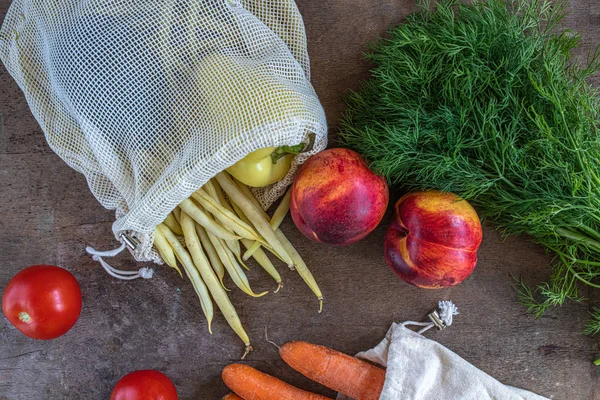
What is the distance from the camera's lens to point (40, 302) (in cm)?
147

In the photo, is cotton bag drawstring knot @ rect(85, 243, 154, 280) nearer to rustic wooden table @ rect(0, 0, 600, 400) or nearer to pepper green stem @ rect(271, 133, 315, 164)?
rustic wooden table @ rect(0, 0, 600, 400)

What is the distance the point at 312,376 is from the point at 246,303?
35 centimetres

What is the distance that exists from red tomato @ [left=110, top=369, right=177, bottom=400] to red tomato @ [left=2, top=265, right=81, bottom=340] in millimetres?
275

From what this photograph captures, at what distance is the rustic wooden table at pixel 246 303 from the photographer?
167 centimetres

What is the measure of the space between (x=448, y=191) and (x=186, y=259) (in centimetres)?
91

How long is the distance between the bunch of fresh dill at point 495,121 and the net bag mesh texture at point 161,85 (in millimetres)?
274

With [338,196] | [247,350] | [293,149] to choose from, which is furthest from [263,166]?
[247,350]

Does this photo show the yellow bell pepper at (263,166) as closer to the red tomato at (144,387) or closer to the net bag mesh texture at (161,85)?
the net bag mesh texture at (161,85)

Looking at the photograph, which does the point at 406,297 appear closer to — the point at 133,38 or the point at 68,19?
the point at 133,38

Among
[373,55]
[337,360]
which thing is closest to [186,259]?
[337,360]

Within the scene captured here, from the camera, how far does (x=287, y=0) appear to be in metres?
1.51

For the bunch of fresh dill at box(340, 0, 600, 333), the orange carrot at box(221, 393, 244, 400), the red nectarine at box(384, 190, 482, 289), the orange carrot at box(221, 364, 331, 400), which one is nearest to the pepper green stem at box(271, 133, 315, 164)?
the bunch of fresh dill at box(340, 0, 600, 333)

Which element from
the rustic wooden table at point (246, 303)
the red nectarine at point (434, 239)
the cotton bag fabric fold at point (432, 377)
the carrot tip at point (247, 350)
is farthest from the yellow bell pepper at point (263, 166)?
the cotton bag fabric fold at point (432, 377)

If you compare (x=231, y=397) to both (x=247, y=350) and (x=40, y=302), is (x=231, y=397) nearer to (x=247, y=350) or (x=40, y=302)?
(x=247, y=350)
